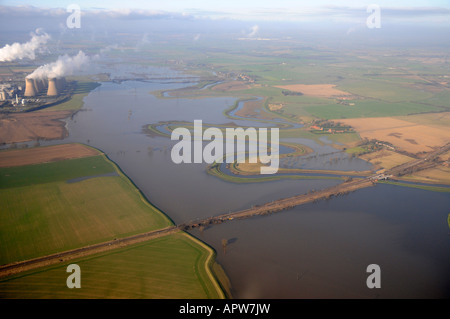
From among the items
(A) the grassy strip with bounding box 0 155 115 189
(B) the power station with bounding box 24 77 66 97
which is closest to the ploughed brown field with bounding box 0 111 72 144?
(A) the grassy strip with bounding box 0 155 115 189

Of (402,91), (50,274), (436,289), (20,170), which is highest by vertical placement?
(402,91)

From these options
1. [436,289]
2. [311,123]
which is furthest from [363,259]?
[311,123]

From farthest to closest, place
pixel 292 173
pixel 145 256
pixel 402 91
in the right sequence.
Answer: pixel 402 91
pixel 292 173
pixel 145 256

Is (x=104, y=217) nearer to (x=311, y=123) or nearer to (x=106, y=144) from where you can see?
(x=106, y=144)

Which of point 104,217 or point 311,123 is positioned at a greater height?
point 311,123

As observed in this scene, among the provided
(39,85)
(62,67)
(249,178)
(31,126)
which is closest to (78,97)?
(39,85)

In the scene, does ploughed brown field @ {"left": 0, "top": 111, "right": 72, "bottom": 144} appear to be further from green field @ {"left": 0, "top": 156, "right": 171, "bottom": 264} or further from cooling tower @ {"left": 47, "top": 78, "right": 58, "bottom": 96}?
cooling tower @ {"left": 47, "top": 78, "right": 58, "bottom": 96}

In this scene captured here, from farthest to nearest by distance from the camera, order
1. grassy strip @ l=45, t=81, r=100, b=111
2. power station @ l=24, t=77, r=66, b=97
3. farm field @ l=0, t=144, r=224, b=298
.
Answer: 1. power station @ l=24, t=77, r=66, b=97
2. grassy strip @ l=45, t=81, r=100, b=111
3. farm field @ l=0, t=144, r=224, b=298
